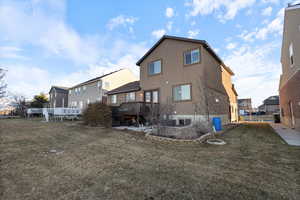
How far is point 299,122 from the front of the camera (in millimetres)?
A: 9578

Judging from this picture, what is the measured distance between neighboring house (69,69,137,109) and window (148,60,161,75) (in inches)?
419

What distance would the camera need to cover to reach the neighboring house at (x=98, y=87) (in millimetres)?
23547

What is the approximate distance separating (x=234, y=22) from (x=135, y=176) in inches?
588

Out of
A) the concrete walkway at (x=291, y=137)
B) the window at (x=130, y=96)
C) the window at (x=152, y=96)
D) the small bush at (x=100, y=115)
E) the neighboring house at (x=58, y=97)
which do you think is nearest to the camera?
the concrete walkway at (x=291, y=137)

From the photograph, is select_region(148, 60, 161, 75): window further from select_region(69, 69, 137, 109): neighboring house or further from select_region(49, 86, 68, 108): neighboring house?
select_region(49, 86, 68, 108): neighboring house

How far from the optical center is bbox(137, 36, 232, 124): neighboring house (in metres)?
11.4

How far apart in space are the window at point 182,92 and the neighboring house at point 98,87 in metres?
13.1

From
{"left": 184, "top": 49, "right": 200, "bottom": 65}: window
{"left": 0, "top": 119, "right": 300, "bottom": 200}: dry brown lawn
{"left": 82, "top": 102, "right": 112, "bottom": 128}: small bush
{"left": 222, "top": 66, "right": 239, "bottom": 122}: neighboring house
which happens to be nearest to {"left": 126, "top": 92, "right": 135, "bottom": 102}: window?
{"left": 82, "top": 102, "right": 112, "bottom": 128}: small bush

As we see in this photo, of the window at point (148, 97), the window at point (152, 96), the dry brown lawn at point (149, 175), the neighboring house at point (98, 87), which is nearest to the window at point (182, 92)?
the window at point (152, 96)

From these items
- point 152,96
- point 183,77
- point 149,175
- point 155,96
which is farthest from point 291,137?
point 152,96

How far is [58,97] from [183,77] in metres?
33.7

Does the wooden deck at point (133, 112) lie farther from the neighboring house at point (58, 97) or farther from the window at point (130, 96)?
the neighboring house at point (58, 97)

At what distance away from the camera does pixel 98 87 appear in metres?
24.1

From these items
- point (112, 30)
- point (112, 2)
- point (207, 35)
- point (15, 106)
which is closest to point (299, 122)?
point (207, 35)
